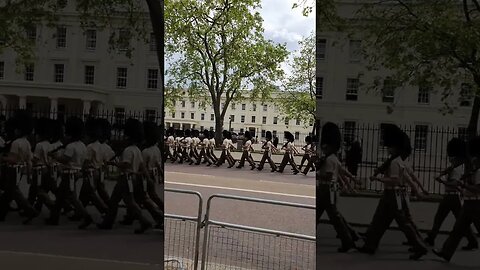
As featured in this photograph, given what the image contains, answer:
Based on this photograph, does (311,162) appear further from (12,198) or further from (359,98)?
(12,198)

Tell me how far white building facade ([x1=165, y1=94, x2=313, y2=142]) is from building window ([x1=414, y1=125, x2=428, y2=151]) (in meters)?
1.43

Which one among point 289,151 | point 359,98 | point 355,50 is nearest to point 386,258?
point 359,98

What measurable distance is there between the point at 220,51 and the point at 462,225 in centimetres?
250

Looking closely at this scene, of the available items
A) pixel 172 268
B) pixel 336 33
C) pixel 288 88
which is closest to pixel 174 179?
pixel 172 268

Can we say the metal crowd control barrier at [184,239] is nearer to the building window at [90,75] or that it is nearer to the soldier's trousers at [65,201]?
the soldier's trousers at [65,201]

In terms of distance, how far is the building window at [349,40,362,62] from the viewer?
9.34ft

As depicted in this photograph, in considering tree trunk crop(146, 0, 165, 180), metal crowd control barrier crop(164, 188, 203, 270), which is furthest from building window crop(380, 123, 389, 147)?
metal crowd control barrier crop(164, 188, 203, 270)

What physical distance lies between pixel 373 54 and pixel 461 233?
1.13m

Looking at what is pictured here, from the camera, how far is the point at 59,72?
3373 millimetres

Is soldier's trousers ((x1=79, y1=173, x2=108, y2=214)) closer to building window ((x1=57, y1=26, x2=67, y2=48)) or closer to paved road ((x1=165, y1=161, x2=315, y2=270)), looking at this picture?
building window ((x1=57, y1=26, x2=67, y2=48))

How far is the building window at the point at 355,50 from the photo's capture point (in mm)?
2848

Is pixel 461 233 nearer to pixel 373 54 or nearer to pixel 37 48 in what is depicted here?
pixel 373 54

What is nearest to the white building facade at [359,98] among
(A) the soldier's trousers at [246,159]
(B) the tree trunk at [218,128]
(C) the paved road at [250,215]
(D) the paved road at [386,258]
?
(D) the paved road at [386,258]

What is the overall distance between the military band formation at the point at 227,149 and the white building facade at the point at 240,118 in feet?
0.48
